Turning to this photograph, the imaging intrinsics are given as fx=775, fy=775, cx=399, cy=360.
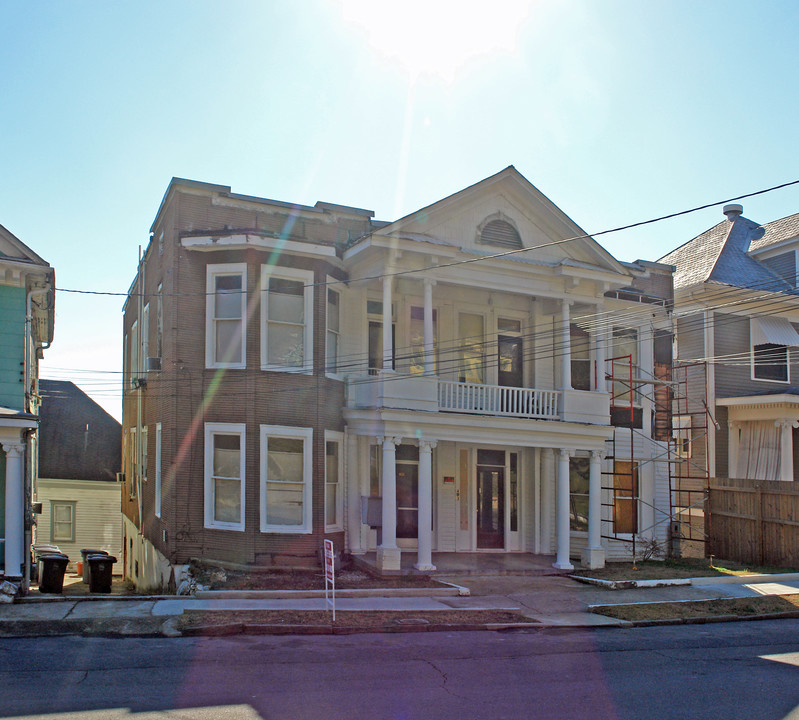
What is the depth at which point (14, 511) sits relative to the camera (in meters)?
13.3

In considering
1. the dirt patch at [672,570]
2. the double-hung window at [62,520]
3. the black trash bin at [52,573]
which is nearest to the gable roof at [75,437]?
the double-hung window at [62,520]

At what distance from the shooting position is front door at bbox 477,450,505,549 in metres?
18.0

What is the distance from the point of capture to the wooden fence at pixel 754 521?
1795 centimetres

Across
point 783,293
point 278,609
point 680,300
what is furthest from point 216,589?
point 783,293

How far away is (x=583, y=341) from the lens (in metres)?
19.2

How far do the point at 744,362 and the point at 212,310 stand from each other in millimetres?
14678

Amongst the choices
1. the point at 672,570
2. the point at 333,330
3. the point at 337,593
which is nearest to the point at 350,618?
the point at 337,593

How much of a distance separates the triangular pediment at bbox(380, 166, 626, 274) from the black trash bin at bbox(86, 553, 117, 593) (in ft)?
32.0

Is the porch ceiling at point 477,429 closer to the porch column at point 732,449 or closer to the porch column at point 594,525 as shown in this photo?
the porch column at point 594,525

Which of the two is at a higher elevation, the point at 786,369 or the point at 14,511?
the point at 786,369

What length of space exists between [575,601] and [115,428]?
72.9 feet

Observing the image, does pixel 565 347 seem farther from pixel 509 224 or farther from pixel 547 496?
pixel 547 496

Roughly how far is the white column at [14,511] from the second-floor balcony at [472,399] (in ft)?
21.1

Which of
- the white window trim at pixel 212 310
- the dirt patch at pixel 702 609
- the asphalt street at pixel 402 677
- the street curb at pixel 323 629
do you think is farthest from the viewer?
the white window trim at pixel 212 310
